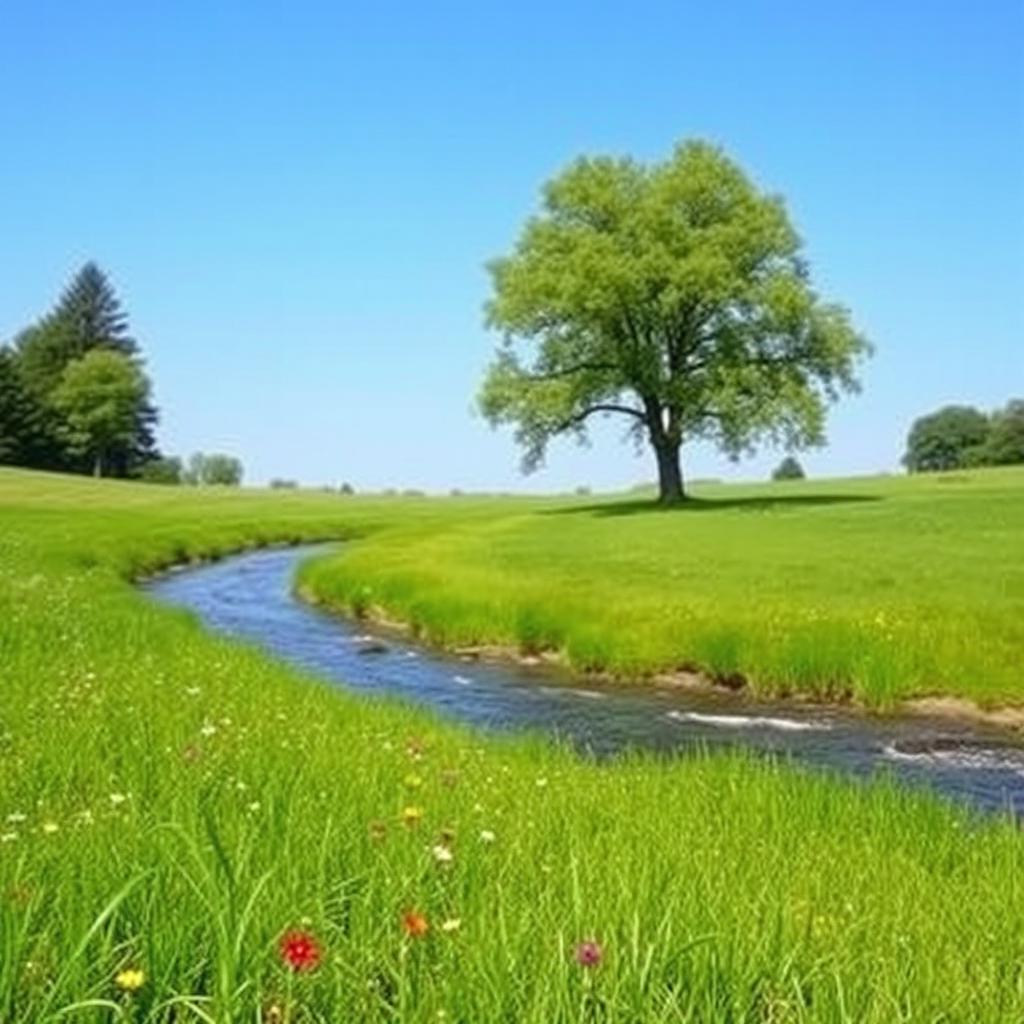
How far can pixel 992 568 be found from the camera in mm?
34875

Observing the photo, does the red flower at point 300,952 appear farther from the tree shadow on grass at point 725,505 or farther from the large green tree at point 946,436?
the large green tree at point 946,436

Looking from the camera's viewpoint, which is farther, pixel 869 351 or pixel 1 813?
pixel 869 351

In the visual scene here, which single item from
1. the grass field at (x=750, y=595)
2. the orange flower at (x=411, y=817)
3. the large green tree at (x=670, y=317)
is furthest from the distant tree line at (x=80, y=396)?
the orange flower at (x=411, y=817)

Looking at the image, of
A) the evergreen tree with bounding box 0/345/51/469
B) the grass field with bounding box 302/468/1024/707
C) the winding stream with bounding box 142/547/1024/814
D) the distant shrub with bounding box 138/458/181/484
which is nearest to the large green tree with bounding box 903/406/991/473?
the distant shrub with bounding box 138/458/181/484

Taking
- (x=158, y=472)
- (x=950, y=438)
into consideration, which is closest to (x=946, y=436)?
(x=950, y=438)

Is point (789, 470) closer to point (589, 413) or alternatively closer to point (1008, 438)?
point (1008, 438)

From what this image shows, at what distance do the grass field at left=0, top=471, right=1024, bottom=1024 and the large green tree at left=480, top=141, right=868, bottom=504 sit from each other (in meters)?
45.7

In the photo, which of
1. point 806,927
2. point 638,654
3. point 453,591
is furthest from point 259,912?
point 453,591

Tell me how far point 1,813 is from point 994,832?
7528mm

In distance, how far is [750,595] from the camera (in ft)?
104

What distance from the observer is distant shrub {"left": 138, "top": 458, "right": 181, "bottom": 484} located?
152 m

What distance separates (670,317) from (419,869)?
→ 6663 centimetres

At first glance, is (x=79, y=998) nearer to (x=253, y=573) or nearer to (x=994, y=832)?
(x=994, y=832)

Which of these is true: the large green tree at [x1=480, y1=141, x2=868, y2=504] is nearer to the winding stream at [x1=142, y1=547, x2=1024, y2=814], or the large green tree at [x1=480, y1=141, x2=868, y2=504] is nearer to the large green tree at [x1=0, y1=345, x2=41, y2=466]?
the winding stream at [x1=142, y1=547, x2=1024, y2=814]
